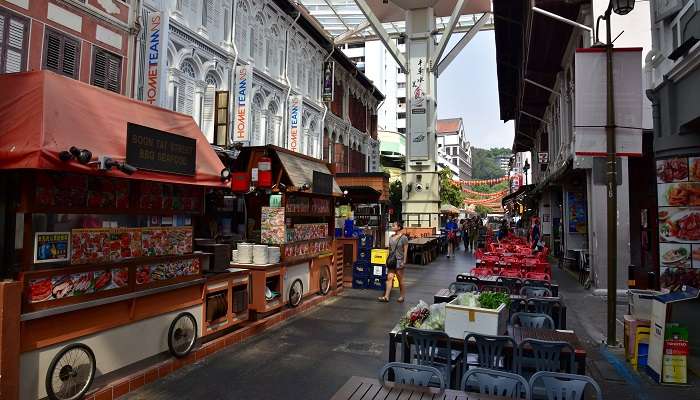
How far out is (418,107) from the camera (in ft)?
85.6

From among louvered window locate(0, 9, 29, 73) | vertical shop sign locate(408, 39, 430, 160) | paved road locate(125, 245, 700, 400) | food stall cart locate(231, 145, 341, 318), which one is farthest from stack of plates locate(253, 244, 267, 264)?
vertical shop sign locate(408, 39, 430, 160)

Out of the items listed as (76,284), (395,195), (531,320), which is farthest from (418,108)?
(76,284)

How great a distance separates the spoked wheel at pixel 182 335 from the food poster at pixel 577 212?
51.4 ft

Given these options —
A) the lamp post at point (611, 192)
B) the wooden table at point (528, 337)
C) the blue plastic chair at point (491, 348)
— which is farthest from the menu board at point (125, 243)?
the lamp post at point (611, 192)

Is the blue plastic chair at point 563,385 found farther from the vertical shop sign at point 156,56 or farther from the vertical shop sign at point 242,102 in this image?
the vertical shop sign at point 242,102

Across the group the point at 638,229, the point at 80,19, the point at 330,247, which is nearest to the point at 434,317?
the point at 330,247

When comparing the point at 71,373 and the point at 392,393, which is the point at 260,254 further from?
the point at 392,393

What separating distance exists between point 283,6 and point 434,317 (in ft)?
61.6

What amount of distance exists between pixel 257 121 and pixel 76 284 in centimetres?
1436

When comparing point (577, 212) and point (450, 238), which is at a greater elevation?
point (577, 212)

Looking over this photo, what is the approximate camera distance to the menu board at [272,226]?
9.77 m

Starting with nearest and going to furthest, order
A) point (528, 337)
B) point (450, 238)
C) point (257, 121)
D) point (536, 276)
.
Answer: point (528, 337) → point (536, 276) → point (257, 121) → point (450, 238)

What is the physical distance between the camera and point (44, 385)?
473 centimetres

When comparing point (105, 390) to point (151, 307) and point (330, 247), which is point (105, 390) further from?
point (330, 247)
